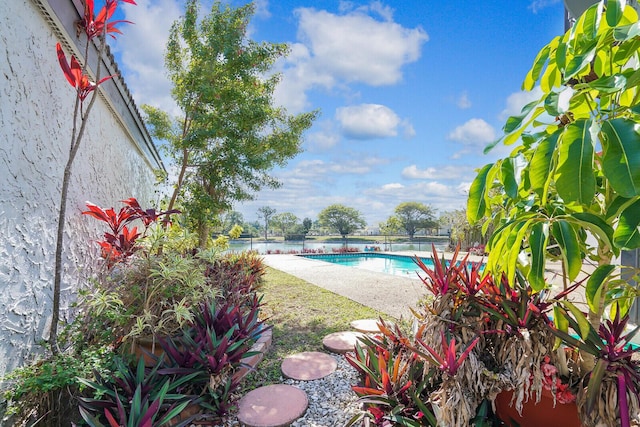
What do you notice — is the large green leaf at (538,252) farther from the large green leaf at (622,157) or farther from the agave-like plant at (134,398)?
the agave-like plant at (134,398)

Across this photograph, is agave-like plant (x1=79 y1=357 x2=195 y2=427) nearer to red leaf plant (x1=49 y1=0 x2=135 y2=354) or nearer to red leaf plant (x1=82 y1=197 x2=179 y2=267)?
red leaf plant (x1=49 y1=0 x2=135 y2=354)

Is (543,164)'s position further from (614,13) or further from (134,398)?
(134,398)

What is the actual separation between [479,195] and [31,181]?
3006 millimetres

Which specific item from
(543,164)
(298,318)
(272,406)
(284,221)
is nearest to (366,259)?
(298,318)

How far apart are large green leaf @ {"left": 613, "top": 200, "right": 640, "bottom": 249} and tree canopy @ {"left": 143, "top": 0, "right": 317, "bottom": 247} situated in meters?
5.48

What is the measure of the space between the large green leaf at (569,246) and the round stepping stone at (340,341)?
2.48 m

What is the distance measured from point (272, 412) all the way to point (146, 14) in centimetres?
557

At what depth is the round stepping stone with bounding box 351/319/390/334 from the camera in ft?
12.6

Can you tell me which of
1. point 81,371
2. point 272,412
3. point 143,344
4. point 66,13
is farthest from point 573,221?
point 66,13

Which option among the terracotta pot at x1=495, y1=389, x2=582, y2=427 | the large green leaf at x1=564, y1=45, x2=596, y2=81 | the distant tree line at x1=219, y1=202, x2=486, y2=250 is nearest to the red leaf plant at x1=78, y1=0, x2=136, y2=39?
the large green leaf at x1=564, y1=45, x2=596, y2=81

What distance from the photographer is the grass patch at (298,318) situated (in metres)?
3.11

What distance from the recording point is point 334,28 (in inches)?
307

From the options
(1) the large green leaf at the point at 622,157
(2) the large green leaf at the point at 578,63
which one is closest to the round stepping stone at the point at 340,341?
(1) the large green leaf at the point at 622,157

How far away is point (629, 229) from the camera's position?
44.8 inches
